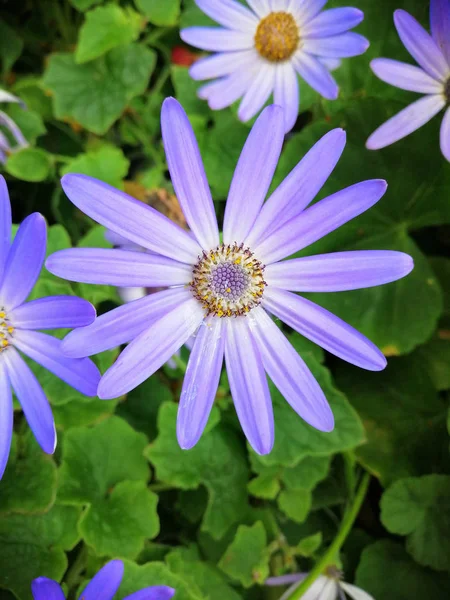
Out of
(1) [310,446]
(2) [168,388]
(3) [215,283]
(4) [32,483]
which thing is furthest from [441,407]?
(4) [32,483]

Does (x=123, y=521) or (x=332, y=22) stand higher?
(x=332, y=22)

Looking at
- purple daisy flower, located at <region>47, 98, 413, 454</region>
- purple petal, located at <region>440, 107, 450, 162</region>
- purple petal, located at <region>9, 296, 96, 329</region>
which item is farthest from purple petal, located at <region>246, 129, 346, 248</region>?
purple petal, located at <region>440, 107, 450, 162</region>

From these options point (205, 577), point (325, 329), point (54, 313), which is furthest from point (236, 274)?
point (205, 577)

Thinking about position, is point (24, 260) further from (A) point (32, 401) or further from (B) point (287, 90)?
(B) point (287, 90)

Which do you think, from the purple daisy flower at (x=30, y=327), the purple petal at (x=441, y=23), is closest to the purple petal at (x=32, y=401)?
the purple daisy flower at (x=30, y=327)

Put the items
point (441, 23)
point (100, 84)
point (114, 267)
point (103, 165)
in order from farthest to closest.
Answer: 1. point (100, 84)
2. point (103, 165)
3. point (441, 23)
4. point (114, 267)

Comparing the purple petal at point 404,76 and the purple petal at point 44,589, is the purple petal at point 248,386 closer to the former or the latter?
the purple petal at point 44,589

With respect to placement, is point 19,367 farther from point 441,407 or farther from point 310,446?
point 441,407
